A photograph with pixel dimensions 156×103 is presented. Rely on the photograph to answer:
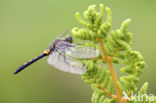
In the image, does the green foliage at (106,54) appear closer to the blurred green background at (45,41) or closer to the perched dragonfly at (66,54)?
the perched dragonfly at (66,54)

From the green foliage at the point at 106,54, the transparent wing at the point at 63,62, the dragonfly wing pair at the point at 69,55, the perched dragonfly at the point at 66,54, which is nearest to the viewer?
the green foliage at the point at 106,54

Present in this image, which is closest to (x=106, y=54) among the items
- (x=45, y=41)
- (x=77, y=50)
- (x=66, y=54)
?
(x=77, y=50)

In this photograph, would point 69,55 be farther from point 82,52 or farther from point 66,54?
point 82,52

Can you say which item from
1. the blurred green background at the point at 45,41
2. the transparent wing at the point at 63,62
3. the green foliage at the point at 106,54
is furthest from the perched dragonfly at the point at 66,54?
the blurred green background at the point at 45,41

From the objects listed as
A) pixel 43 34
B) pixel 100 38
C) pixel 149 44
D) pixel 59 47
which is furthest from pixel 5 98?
pixel 100 38

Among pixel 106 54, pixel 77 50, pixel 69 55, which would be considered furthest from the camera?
pixel 69 55

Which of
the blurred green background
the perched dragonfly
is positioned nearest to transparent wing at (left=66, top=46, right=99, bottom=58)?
the perched dragonfly
